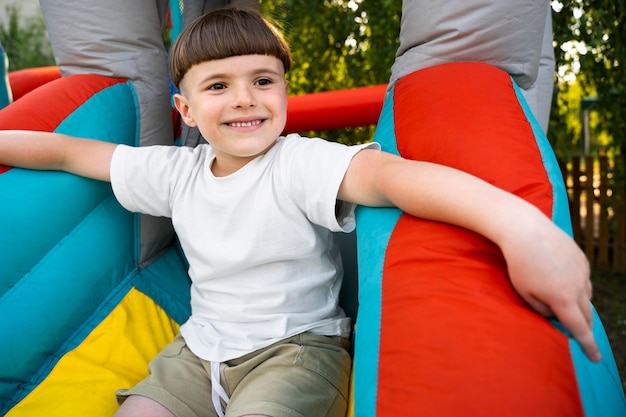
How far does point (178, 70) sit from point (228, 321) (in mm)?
490

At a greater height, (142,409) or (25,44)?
(142,409)

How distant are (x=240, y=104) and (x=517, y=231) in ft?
1.84

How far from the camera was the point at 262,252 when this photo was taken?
1160 mm

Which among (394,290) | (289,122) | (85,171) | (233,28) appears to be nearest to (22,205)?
(85,171)

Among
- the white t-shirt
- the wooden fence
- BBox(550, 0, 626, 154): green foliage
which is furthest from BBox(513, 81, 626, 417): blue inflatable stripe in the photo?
the wooden fence

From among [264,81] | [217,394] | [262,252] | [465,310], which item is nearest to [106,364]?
[217,394]

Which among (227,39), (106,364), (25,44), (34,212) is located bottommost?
(25,44)

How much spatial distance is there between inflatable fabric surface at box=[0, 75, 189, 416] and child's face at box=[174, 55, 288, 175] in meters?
0.37

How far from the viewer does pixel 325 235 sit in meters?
1.21

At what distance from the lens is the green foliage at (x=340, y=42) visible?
258 cm

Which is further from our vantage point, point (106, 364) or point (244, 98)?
point (106, 364)

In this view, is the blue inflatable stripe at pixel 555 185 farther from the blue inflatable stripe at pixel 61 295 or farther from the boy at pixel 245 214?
the blue inflatable stripe at pixel 61 295

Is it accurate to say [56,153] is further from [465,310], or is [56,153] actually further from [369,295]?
[465,310]

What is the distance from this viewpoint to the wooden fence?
9.32 feet
